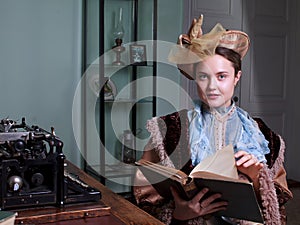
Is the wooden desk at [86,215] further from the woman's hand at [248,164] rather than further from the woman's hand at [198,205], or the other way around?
the woman's hand at [248,164]

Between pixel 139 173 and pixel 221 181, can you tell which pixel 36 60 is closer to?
pixel 139 173

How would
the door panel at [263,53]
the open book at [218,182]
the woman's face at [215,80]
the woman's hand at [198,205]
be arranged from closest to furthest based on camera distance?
1. the open book at [218,182]
2. the woman's hand at [198,205]
3. the woman's face at [215,80]
4. the door panel at [263,53]

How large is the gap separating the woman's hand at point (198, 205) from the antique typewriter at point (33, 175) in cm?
36

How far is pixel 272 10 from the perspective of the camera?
192 inches

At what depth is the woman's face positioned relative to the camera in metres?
1.64

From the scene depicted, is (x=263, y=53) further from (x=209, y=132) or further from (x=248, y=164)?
(x=248, y=164)

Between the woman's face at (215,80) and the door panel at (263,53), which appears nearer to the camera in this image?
the woman's face at (215,80)

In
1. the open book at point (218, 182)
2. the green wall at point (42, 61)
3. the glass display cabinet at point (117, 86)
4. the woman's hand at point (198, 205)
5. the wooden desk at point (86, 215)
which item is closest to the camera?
the wooden desk at point (86, 215)

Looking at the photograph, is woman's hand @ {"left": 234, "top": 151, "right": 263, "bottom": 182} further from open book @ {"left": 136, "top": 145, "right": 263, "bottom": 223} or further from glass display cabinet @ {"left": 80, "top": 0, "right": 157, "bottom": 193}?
glass display cabinet @ {"left": 80, "top": 0, "right": 157, "bottom": 193}

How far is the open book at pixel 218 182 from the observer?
1357 mm

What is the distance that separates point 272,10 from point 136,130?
2042 mm

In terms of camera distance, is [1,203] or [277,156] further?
[277,156]

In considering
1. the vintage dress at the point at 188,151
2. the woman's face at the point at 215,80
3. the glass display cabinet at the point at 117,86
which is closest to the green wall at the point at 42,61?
the glass display cabinet at the point at 117,86

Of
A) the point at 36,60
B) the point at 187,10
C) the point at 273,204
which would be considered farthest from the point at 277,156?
the point at 187,10
